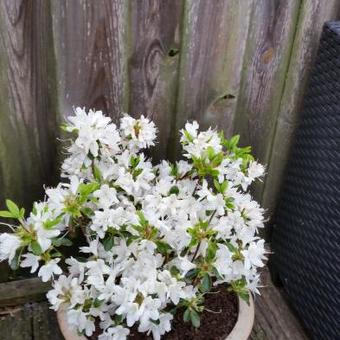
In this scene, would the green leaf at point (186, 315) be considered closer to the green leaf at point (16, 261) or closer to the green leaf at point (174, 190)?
the green leaf at point (174, 190)

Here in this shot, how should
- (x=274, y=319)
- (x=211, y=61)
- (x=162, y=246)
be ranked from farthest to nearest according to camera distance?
1. (x=274, y=319)
2. (x=211, y=61)
3. (x=162, y=246)

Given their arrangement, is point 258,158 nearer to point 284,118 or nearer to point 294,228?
point 284,118

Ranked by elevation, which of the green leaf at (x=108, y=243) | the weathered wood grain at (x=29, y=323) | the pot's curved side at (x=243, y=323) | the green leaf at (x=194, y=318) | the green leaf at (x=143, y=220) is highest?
the green leaf at (x=143, y=220)

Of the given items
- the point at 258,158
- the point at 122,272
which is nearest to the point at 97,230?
the point at 122,272

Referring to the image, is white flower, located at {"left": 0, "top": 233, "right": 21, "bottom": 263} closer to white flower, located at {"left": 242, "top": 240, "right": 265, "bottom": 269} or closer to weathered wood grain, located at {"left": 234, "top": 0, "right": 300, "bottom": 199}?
white flower, located at {"left": 242, "top": 240, "right": 265, "bottom": 269}

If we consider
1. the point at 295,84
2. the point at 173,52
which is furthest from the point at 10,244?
the point at 295,84

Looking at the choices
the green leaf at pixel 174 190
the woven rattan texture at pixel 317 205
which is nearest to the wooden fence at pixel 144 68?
the woven rattan texture at pixel 317 205

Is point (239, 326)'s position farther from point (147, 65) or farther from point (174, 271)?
point (147, 65)
